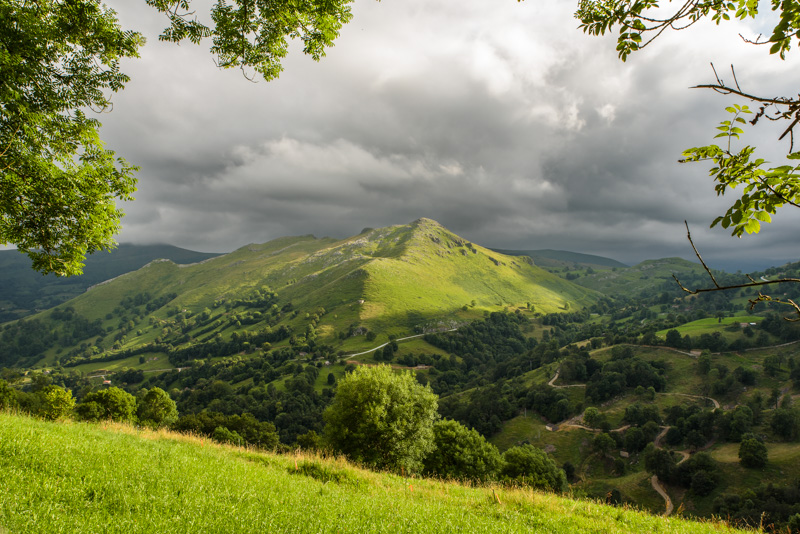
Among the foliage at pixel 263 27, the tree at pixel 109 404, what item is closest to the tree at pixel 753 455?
the foliage at pixel 263 27

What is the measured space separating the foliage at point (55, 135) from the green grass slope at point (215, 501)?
6.25 meters

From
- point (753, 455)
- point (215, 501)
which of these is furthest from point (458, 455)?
point (753, 455)

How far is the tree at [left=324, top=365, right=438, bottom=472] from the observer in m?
30.8

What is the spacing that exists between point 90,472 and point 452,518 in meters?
9.21

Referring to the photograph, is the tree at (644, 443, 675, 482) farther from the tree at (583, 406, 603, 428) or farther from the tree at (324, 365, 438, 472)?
the tree at (324, 365, 438, 472)

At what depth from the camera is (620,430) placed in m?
107

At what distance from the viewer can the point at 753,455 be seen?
7738 cm

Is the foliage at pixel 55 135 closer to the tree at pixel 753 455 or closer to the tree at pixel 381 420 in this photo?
A: the tree at pixel 381 420

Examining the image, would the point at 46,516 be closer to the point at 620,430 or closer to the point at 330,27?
the point at 330,27

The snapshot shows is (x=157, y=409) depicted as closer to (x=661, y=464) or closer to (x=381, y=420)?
(x=381, y=420)

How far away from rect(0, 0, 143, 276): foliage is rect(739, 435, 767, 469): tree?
4615 inches

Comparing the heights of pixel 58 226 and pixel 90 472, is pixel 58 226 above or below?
above

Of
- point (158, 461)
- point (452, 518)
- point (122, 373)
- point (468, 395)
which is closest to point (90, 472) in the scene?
point (158, 461)

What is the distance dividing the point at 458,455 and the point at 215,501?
36.5 metres
